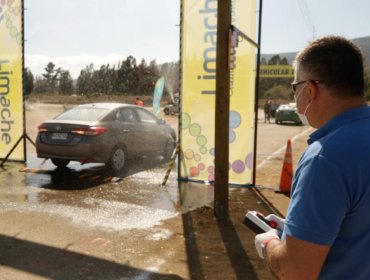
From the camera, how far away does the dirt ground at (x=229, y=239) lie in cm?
426

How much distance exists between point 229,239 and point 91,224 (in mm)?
1953

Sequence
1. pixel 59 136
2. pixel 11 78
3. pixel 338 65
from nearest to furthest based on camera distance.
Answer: pixel 338 65 < pixel 59 136 < pixel 11 78

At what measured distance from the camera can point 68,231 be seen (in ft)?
17.8

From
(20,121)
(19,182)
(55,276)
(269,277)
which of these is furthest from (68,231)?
(20,121)

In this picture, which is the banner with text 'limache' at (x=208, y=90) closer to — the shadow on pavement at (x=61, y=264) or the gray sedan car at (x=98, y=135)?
the gray sedan car at (x=98, y=135)

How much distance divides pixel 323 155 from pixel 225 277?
3.06 metres

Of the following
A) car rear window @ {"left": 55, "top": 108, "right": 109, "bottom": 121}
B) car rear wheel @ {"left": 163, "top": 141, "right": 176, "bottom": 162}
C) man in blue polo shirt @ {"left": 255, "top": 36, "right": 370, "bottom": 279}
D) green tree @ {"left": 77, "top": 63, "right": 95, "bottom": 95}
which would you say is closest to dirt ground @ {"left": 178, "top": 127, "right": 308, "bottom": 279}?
man in blue polo shirt @ {"left": 255, "top": 36, "right": 370, "bottom": 279}

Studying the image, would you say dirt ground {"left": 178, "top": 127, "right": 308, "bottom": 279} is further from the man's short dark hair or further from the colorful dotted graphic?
the man's short dark hair

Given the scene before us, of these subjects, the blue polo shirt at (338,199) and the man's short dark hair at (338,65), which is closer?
the blue polo shirt at (338,199)

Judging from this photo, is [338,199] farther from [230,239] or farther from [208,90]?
[208,90]

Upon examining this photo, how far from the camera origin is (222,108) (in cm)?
588

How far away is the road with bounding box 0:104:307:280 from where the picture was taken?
4.28m

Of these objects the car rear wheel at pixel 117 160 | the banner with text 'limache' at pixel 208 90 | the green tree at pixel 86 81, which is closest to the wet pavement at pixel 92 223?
the car rear wheel at pixel 117 160

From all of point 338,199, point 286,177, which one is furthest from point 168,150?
point 338,199
